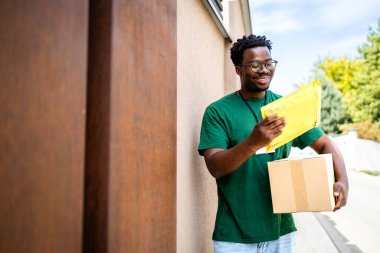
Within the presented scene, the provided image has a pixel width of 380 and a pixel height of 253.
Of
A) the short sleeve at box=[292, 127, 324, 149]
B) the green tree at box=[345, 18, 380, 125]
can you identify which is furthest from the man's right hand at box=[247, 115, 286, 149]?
the green tree at box=[345, 18, 380, 125]

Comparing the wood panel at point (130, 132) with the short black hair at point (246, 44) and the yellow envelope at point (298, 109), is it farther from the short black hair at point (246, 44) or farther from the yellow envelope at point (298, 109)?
the short black hair at point (246, 44)

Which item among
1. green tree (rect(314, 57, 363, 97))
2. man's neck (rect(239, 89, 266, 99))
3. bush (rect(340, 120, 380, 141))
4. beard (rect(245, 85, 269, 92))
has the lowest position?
man's neck (rect(239, 89, 266, 99))

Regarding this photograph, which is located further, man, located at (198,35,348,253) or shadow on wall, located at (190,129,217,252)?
shadow on wall, located at (190,129,217,252)

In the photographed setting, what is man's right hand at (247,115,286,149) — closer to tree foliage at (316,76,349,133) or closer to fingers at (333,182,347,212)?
fingers at (333,182,347,212)

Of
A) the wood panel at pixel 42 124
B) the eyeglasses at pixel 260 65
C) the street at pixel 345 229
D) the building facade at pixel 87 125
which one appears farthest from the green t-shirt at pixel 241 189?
the street at pixel 345 229

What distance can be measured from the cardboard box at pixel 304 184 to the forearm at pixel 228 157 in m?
0.18

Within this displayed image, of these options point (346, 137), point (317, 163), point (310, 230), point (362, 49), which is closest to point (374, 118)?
point (346, 137)

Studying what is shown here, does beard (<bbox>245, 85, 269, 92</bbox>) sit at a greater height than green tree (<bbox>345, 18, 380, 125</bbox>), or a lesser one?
lesser

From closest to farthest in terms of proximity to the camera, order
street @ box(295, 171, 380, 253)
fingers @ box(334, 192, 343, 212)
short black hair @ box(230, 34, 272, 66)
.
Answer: fingers @ box(334, 192, 343, 212) → short black hair @ box(230, 34, 272, 66) → street @ box(295, 171, 380, 253)

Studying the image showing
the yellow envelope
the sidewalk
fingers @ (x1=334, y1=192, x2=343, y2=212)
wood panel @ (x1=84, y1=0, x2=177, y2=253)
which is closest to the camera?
wood panel @ (x1=84, y1=0, x2=177, y2=253)

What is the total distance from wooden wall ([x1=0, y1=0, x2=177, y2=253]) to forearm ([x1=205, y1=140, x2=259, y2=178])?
54 cm

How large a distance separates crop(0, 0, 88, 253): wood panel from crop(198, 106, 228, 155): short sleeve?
3.36 ft

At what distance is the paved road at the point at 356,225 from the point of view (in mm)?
4461

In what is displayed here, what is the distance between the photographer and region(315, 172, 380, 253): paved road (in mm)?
4461
